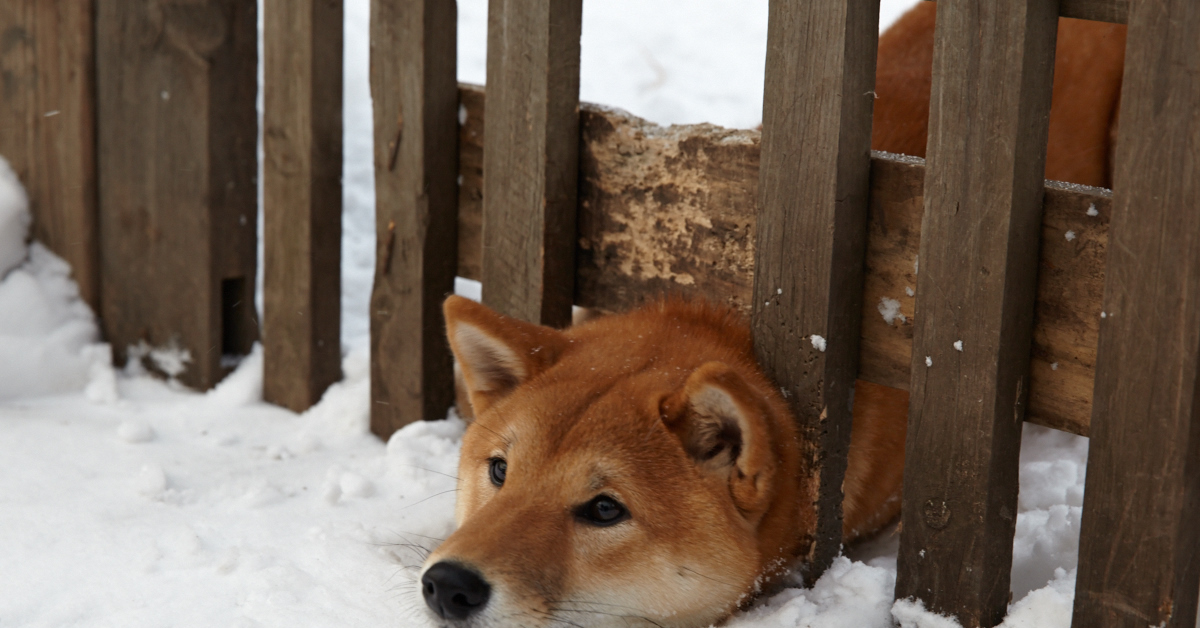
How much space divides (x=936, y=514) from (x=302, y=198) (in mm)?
2289

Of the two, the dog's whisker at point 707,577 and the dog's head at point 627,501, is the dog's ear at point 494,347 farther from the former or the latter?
the dog's whisker at point 707,577

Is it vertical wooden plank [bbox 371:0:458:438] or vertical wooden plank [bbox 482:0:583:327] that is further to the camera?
vertical wooden plank [bbox 371:0:458:438]

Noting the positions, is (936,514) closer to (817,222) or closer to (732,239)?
(817,222)

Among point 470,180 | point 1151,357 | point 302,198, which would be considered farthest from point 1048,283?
point 302,198

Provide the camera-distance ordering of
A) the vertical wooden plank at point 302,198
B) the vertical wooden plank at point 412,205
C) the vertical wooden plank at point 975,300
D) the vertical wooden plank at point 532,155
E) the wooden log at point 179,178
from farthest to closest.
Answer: the wooden log at point 179,178
the vertical wooden plank at point 302,198
the vertical wooden plank at point 412,205
the vertical wooden plank at point 532,155
the vertical wooden plank at point 975,300

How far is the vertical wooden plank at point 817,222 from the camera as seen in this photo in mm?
2412

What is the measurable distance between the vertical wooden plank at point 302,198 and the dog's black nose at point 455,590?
5.77 ft

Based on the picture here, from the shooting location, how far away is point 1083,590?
7.19 feet

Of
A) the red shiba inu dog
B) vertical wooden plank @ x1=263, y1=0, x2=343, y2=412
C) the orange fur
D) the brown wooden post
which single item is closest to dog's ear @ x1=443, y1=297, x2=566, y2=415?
the red shiba inu dog

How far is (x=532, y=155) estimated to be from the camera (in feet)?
10.4

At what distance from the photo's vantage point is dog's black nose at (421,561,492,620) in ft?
7.36

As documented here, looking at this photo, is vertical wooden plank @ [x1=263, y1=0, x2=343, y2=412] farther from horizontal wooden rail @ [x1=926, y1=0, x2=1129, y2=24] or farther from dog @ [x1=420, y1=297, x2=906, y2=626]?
horizontal wooden rail @ [x1=926, y1=0, x2=1129, y2=24]

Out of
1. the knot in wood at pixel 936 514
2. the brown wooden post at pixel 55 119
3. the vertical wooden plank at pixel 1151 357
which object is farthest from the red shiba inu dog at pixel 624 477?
the brown wooden post at pixel 55 119

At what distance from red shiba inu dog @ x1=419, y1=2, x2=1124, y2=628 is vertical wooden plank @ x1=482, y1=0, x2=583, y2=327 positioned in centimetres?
41
